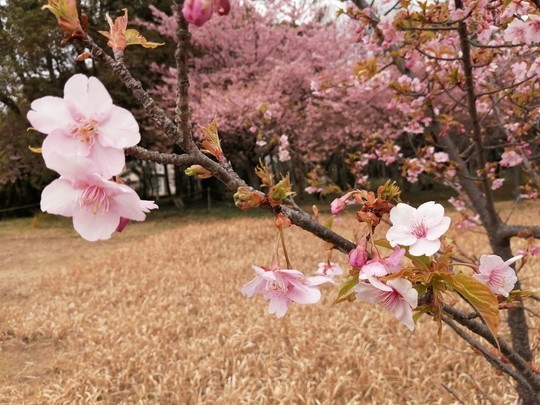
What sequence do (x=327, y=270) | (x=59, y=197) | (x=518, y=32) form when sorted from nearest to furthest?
1. (x=59, y=197)
2. (x=327, y=270)
3. (x=518, y=32)

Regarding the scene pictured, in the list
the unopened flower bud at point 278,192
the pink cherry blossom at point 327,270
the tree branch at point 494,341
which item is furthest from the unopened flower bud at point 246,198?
the pink cherry blossom at point 327,270

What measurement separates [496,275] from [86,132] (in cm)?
75

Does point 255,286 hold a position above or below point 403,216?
below

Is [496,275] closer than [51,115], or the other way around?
[51,115]

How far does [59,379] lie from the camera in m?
3.67

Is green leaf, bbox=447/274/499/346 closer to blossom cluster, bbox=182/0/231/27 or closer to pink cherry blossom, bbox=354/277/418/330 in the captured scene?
pink cherry blossom, bbox=354/277/418/330

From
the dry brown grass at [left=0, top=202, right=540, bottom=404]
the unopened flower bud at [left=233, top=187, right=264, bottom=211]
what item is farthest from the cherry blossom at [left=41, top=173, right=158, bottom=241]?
the dry brown grass at [left=0, top=202, right=540, bottom=404]

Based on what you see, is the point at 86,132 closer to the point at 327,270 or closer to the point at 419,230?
the point at 419,230

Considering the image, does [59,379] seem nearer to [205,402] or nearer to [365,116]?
[205,402]

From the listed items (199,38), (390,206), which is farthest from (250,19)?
(390,206)

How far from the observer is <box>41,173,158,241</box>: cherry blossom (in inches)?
23.7

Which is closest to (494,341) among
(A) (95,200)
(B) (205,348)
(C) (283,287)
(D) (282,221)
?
(C) (283,287)

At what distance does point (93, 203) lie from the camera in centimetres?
64

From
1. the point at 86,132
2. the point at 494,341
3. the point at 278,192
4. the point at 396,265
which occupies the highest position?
the point at 86,132
